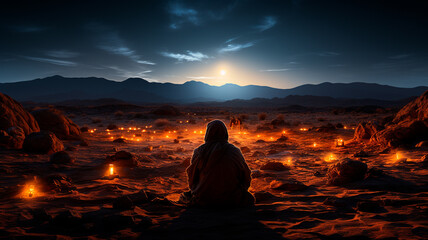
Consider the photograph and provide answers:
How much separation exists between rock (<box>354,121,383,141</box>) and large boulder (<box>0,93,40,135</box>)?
543 inches

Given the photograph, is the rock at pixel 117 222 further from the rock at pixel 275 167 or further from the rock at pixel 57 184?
the rock at pixel 275 167

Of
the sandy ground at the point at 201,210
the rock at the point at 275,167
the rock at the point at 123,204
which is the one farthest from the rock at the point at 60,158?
the rock at the point at 275,167

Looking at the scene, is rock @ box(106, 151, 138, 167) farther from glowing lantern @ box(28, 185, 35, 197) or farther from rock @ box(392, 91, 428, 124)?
rock @ box(392, 91, 428, 124)

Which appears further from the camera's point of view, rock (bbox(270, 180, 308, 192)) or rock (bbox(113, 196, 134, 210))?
rock (bbox(270, 180, 308, 192))

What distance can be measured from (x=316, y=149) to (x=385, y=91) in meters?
186

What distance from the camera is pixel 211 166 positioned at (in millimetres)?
3545

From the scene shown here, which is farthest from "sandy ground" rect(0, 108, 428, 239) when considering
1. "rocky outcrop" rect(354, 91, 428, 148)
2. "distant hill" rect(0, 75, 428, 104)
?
"distant hill" rect(0, 75, 428, 104)

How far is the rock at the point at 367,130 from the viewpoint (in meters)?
9.64

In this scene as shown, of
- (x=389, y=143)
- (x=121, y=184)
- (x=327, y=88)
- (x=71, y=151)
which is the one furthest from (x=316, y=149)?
(x=327, y=88)

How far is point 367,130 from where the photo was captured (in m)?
9.99

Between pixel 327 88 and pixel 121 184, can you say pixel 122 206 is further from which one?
pixel 327 88

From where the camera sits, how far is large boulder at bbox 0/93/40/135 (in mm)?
7985

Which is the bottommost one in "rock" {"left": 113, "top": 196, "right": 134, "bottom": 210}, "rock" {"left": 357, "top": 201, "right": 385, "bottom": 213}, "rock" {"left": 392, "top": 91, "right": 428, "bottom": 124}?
"rock" {"left": 113, "top": 196, "right": 134, "bottom": 210}

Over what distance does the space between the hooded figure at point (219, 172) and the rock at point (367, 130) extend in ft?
28.1
